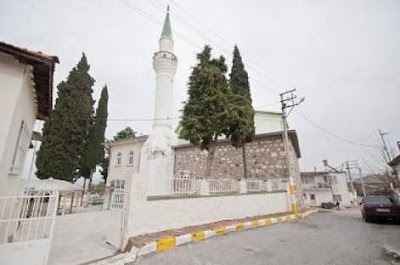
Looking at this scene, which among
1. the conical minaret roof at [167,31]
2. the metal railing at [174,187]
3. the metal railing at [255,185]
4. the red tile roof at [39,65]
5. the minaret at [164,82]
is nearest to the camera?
the red tile roof at [39,65]

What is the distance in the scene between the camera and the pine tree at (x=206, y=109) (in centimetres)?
1141

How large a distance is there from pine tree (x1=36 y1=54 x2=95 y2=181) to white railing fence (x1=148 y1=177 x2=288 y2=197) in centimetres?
1475

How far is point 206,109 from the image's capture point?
38.0ft

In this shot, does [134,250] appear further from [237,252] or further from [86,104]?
[86,104]

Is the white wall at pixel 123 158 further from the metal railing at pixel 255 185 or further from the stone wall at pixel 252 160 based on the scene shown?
the metal railing at pixel 255 185

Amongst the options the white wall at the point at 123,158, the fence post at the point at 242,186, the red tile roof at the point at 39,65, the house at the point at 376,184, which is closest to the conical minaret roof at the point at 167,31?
the white wall at the point at 123,158

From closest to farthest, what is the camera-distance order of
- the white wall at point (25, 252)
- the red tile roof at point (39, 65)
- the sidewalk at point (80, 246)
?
the white wall at point (25, 252), the red tile roof at point (39, 65), the sidewalk at point (80, 246)

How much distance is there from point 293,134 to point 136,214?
538 inches

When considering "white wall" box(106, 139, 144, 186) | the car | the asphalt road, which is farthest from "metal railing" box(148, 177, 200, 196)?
"white wall" box(106, 139, 144, 186)

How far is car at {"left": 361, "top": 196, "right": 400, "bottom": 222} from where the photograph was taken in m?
10.8

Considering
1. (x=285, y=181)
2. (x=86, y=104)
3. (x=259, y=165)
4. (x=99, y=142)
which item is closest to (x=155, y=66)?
(x=86, y=104)

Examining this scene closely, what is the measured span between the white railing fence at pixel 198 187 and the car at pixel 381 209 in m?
5.56

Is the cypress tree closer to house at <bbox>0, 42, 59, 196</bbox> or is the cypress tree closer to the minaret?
the minaret

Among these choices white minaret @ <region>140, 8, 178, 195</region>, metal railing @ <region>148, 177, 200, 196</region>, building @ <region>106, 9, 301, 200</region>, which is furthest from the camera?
white minaret @ <region>140, 8, 178, 195</region>
